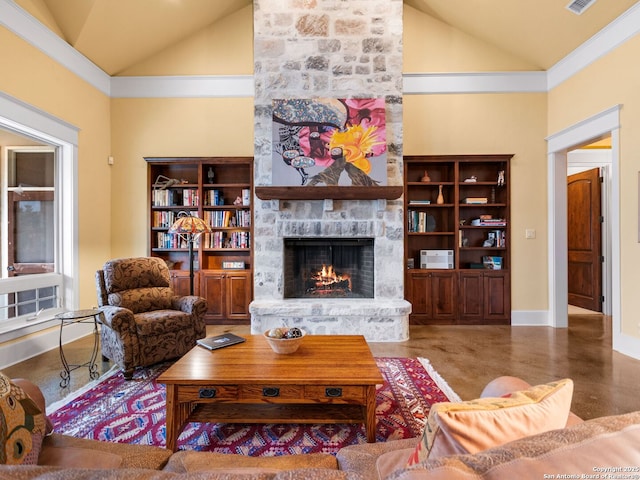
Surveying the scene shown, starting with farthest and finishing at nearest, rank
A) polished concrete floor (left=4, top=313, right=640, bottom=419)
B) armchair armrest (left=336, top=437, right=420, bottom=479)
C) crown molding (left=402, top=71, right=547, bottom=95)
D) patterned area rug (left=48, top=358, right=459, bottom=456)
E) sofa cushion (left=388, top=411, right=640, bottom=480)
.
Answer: crown molding (left=402, top=71, right=547, bottom=95) < polished concrete floor (left=4, top=313, right=640, bottom=419) < patterned area rug (left=48, top=358, right=459, bottom=456) < armchair armrest (left=336, top=437, right=420, bottom=479) < sofa cushion (left=388, top=411, right=640, bottom=480)

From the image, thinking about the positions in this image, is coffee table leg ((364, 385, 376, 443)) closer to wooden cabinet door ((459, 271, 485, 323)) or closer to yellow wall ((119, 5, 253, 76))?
wooden cabinet door ((459, 271, 485, 323))

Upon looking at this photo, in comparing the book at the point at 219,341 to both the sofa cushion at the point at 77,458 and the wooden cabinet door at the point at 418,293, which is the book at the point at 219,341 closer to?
the sofa cushion at the point at 77,458

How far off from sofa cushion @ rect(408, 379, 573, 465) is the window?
4.03 m

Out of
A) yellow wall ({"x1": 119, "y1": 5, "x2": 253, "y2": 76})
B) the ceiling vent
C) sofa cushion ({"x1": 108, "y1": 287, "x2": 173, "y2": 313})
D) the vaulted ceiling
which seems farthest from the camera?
yellow wall ({"x1": 119, "y1": 5, "x2": 253, "y2": 76})

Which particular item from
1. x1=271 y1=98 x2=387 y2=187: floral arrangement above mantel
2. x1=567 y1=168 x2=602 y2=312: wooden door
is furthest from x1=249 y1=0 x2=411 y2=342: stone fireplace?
x1=567 y1=168 x2=602 y2=312: wooden door

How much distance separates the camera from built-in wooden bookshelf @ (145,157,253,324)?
4.47 metres

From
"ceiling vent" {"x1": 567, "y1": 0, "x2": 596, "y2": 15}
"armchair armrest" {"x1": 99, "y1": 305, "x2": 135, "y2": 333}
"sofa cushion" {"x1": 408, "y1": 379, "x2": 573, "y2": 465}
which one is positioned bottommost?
"armchair armrest" {"x1": 99, "y1": 305, "x2": 135, "y2": 333}

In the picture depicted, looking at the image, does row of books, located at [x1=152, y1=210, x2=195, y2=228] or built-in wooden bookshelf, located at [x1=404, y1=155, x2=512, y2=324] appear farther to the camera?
row of books, located at [x1=152, y1=210, x2=195, y2=228]

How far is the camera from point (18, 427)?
0.89 metres

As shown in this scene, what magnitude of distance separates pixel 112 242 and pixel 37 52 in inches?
93.1

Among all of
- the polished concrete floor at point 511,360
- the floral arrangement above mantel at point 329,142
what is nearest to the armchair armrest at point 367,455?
the polished concrete floor at point 511,360

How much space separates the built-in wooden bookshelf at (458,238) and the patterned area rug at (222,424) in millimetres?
2015

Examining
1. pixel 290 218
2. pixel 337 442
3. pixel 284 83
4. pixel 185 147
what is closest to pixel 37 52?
pixel 185 147

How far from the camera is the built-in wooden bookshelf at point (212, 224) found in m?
4.47
